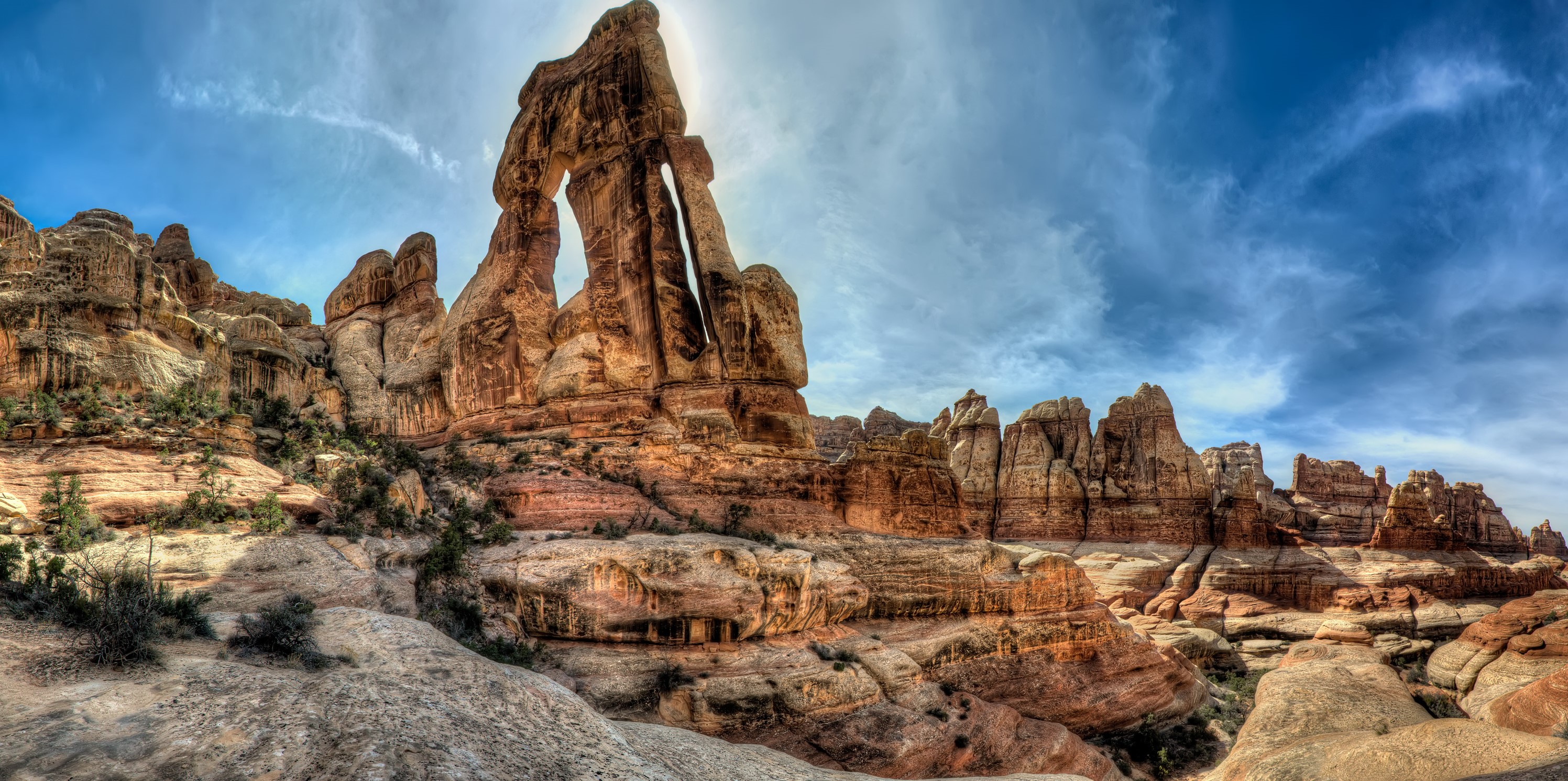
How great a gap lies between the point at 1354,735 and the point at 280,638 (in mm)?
27353

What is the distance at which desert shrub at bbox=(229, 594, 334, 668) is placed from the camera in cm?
959

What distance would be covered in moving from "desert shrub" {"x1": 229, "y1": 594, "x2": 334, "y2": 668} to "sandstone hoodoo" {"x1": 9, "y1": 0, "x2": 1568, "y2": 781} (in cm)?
34

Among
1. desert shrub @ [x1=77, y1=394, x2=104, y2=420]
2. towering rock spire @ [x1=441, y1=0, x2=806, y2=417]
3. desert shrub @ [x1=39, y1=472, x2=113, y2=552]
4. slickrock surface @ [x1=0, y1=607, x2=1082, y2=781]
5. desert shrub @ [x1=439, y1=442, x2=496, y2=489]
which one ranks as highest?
towering rock spire @ [x1=441, y1=0, x2=806, y2=417]

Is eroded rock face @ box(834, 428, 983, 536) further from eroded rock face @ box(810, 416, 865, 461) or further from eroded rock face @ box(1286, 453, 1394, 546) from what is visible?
eroded rock face @ box(1286, 453, 1394, 546)

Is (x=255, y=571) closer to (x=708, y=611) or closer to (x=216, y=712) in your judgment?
(x=216, y=712)

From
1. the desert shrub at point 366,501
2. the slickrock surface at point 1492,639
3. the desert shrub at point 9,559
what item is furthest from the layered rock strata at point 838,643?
the slickrock surface at point 1492,639

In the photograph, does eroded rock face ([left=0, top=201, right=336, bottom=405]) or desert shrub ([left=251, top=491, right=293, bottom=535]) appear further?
eroded rock face ([left=0, top=201, right=336, bottom=405])

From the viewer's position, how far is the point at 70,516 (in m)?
12.3

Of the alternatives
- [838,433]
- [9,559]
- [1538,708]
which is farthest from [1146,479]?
[9,559]

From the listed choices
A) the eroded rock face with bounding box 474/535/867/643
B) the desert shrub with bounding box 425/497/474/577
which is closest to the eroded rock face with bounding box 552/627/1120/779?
the eroded rock face with bounding box 474/535/867/643

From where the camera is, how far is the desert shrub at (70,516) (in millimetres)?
11906

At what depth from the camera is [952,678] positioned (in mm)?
24047

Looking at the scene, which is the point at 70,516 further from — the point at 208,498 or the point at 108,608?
Answer: the point at 108,608

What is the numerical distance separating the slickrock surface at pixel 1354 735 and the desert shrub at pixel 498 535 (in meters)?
22.1
